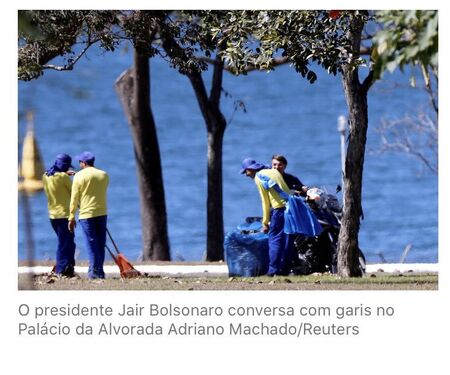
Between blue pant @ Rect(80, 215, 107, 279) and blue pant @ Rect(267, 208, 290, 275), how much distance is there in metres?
2.02

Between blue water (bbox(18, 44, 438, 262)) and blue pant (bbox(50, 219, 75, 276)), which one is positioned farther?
blue water (bbox(18, 44, 438, 262))

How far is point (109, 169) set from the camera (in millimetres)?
56062

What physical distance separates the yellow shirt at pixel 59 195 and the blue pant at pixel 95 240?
0.46 meters

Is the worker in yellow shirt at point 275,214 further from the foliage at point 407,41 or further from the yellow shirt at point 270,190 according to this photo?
the foliage at point 407,41

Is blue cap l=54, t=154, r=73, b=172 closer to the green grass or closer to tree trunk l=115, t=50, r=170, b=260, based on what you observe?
the green grass

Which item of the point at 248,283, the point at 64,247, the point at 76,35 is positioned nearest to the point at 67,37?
the point at 76,35

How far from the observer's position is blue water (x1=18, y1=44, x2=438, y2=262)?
118 ft

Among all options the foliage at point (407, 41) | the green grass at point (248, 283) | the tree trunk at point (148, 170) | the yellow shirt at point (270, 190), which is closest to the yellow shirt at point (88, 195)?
the green grass at point (248, 283)

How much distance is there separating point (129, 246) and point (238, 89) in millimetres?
45200

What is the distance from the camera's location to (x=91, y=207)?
55.5 ft

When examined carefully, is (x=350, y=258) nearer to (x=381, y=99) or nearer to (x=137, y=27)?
(x=137, y=27)

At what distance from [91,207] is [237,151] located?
41.4 meters

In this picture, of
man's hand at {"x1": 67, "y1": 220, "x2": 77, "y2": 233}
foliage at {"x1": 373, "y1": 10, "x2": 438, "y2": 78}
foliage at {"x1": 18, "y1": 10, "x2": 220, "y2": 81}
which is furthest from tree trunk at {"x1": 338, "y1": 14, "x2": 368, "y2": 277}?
foliage at {"x1": 373, "y1": 10, "x2": 438, "y2": 78}
